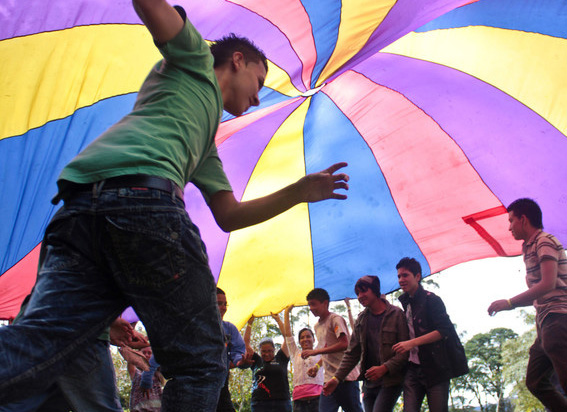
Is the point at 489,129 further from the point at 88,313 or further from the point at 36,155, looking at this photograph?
the point at 88,313

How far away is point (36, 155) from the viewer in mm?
3115

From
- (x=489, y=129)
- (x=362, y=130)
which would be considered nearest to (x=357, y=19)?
(x=362, y=130)

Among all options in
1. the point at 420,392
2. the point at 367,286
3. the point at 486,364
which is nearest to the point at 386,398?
the point at 420,392

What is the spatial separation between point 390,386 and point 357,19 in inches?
103

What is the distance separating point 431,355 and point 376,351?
522 mm

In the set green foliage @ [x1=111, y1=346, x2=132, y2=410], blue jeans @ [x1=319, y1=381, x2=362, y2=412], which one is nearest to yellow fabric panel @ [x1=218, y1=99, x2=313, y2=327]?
blue jeans @ [x1=319, y1=381, x2=362, y2=412]

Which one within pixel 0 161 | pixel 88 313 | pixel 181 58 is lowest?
pixel 88 313

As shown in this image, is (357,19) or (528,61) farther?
(528,61)

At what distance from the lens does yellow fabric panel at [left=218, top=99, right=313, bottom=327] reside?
183 inches

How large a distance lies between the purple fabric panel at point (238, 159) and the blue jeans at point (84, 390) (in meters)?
2.34

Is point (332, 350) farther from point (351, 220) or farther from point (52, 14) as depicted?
point (52, 14)

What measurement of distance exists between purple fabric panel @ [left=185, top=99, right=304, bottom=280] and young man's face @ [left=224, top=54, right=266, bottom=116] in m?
2.30

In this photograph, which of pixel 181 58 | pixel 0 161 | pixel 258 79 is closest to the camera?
pixel 181 58

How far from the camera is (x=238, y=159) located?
4.41 m
